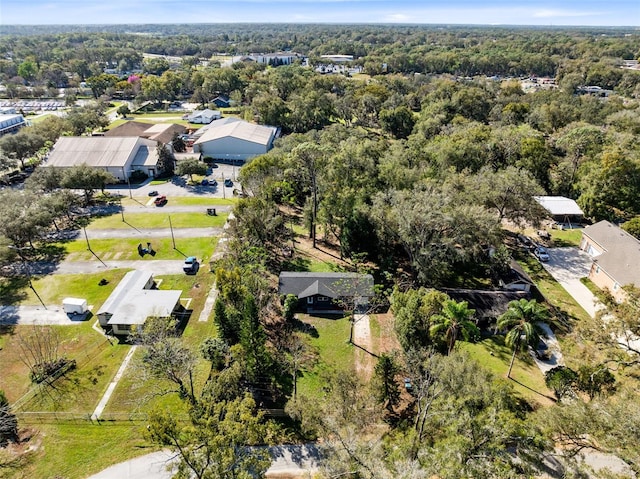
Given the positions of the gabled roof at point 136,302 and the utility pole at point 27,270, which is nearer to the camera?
the gabled roof at point 136,302

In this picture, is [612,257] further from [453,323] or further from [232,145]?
[232,145]

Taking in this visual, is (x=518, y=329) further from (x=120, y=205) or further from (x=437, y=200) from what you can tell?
(x=120, y=205)

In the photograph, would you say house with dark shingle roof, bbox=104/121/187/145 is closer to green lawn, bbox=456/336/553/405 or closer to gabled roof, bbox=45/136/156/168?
gabled roof, bbox=45/136/156/168

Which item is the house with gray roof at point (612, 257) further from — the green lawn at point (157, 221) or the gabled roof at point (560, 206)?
the green lawn at point (157, 221)

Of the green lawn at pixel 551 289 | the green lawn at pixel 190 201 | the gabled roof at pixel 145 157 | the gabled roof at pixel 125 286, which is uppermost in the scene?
the gabled roof at pixel 145 157

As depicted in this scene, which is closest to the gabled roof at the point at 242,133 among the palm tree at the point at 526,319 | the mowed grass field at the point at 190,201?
the mowed grass field at the point at 190,201
